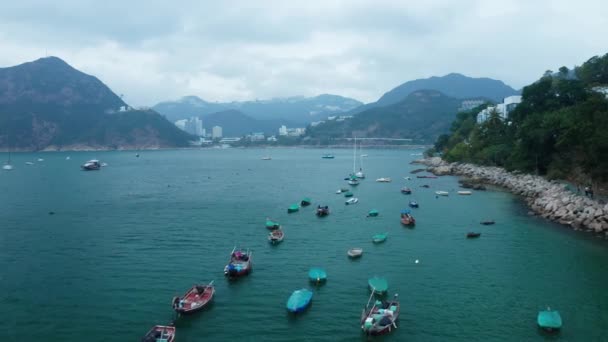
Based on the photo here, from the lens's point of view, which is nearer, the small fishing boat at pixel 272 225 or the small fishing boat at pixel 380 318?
the small fishing boat at pixel 380 318

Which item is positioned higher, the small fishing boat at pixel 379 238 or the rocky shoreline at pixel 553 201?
the rocky shoreline at pixel 553 201

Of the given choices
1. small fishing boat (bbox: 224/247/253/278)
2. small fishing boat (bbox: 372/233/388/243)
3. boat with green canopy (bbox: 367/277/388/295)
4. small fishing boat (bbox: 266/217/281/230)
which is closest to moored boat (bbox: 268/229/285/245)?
small fishing boat (bbox: 266/217/281/230)

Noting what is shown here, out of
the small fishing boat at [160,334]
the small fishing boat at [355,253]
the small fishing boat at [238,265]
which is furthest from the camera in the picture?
the small fishing boat at [355,253]

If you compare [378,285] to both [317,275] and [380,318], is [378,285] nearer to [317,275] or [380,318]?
[317,275]

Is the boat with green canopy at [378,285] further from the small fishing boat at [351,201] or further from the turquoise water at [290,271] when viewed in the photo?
the small fishing boat at [351,201]

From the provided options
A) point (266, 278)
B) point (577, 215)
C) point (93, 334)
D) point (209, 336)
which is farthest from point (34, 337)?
point (577, 215)

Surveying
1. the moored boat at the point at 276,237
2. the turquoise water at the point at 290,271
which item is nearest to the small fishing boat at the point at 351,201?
the turquoise water at the point at 290,271

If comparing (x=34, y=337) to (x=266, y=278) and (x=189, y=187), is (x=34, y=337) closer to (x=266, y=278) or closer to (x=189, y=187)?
(x=266, y=278)

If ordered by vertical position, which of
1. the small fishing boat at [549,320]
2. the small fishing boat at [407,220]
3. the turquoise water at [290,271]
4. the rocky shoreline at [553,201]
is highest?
the rocky shoreline at [553,201]
